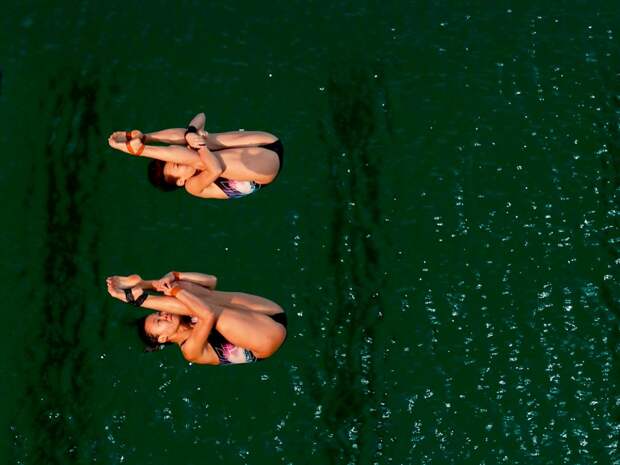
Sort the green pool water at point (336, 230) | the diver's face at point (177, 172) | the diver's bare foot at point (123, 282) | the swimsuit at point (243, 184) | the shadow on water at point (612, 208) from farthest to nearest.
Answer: the shadow on water at point (612, 208), the green pool water at point (336, 230), the swimsuit at point (243, 184), the diver's face at point (177, 172), the diver's bare foot at point (123, 282)

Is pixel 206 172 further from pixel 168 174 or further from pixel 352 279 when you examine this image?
pixel 352 279

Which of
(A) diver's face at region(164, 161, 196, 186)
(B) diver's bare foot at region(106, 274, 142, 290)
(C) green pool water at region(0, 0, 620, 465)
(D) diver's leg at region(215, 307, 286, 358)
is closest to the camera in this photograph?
(B) diver's bare foot at region(106, 274, 142, 290)

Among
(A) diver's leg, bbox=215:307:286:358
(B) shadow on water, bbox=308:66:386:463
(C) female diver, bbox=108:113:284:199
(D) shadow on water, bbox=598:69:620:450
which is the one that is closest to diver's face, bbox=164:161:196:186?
(C) female diver, bbox=108:113:284:199

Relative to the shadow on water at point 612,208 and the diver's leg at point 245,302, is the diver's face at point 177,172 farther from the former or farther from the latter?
the shadow on water at point 612,208

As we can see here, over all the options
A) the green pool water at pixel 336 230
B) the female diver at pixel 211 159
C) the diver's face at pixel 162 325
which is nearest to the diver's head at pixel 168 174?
the female diver at pixel 211 159

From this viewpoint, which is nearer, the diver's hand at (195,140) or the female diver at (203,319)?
the female diver at (203,319)

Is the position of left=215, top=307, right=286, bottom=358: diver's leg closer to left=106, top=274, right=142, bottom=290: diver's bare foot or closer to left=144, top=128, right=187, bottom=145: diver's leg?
left=106, top=274, right=142, bottom=290: diver's bare foot
